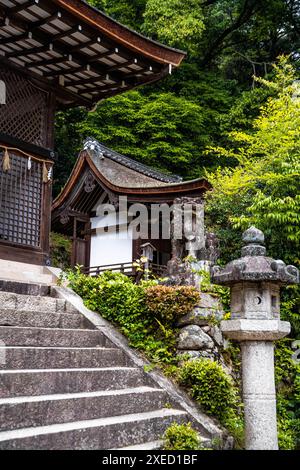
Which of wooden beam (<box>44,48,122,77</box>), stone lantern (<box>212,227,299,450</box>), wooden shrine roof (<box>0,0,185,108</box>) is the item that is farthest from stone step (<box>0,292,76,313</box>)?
wooden beam (<box>44,48,122,77</box>)

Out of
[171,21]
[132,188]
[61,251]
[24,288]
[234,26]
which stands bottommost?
[24,288]

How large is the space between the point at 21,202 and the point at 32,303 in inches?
120

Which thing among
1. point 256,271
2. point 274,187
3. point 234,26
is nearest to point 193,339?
point 256,271

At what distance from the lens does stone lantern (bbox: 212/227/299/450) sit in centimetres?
518

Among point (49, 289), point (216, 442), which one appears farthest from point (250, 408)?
point (49, 289)

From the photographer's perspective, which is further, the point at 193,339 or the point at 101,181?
the point at 101,181

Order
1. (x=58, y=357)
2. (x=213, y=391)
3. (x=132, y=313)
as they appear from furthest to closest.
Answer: (x=132, y=313), (x=213, y=391), (x=58, y=357)

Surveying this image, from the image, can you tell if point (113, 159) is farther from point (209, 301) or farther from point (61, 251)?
point (209, 301)

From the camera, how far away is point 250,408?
5.22 metres

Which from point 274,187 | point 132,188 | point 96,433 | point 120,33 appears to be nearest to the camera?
point 96,433

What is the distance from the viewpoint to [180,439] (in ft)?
16.0

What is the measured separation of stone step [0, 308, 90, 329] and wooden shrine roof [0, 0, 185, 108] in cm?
510

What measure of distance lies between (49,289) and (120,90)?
5.14 m

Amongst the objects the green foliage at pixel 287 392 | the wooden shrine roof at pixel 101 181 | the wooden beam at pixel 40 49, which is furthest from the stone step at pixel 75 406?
the wooden shrine roof at pixel 101 181
